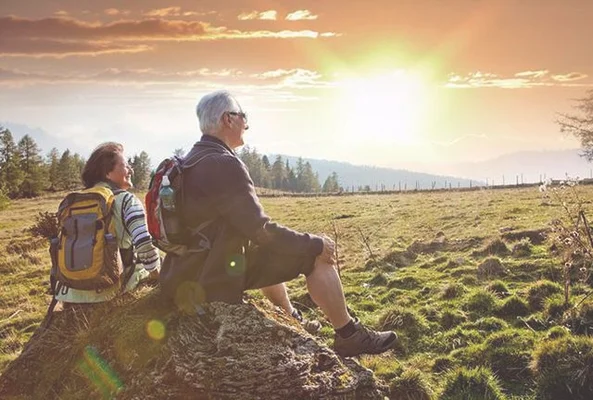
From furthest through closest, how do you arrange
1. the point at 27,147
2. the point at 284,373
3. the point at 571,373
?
the point at 27,147 → the point at 571,373 → the point at 284,373

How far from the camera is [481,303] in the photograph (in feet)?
32.9

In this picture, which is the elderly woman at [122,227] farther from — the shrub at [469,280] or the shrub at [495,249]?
the shrub at [495,249]

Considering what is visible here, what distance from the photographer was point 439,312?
32.7ft

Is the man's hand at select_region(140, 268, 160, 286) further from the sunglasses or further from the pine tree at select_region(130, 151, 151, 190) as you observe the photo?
the pine tree at select_region(130, 151, 151, 190)

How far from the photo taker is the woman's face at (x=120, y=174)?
717 centimetres

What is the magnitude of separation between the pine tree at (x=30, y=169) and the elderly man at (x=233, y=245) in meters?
96.1

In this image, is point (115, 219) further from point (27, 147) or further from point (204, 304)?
point (27, 147)

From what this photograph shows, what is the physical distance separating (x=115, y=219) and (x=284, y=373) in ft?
10.4

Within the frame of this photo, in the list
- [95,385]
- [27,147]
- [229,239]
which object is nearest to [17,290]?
[95,385]

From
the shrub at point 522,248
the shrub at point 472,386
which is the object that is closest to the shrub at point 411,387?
the shrub at point 472,386

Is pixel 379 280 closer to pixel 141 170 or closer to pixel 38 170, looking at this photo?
pixel 38 170

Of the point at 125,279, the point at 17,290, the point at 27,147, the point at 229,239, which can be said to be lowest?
the point at 17,290

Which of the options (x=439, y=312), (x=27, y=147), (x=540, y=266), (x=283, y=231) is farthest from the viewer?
(x=27, y=147)

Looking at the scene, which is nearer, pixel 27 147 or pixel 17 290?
pixel 17 290
